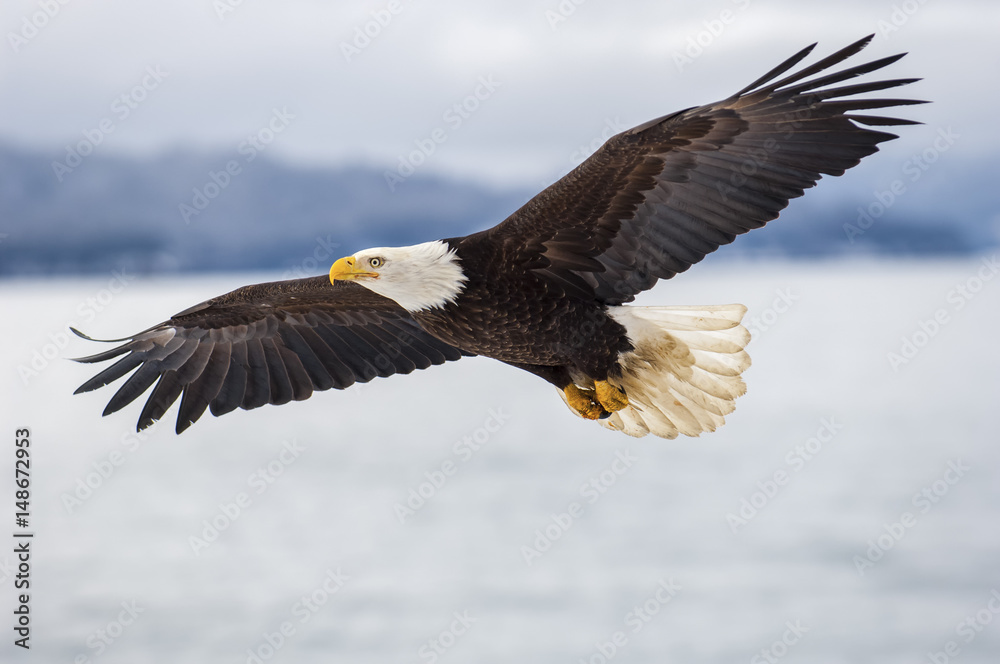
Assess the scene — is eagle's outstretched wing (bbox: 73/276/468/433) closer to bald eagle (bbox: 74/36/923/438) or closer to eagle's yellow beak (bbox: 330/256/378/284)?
bald eagle (bbox: 74/36/923/438)

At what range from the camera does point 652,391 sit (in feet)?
16.9

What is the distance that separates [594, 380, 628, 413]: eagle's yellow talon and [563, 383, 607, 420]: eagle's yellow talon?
1.4 inches

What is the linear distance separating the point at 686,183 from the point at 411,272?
1.18 metres

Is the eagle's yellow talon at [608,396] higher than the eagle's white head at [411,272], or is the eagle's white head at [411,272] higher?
the eagle's white head at [411,272]

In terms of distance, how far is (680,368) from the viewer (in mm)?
5031

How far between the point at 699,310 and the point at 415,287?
1277mm

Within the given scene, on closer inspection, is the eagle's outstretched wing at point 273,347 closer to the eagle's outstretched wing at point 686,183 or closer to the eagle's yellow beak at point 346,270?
the eagle's yellow beak at point 346,270

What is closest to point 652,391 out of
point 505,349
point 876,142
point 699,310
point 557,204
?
point 699,310

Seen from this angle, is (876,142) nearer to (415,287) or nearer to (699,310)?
(699,310)

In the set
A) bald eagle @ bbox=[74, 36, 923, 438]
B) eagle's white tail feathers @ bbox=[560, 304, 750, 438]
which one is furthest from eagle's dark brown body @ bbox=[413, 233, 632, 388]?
eagle's white tail feathers @ bbox=[560, 304, 750, 438]

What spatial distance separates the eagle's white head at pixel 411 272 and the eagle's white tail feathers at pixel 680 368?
0.76m

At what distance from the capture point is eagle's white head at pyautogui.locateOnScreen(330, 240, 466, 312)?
452cm

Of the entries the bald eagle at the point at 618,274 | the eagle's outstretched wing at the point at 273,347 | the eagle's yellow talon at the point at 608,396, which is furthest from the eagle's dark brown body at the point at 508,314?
the eagle's outstretched wing at the point at 273,347

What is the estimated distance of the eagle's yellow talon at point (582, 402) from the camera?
16.7 ft
